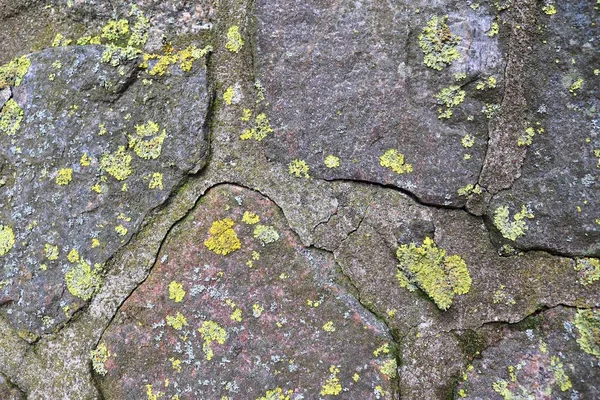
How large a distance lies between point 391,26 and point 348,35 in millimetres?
78

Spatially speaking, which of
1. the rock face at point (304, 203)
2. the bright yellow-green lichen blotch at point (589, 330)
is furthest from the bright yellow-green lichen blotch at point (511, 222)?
the bright yellow-green lichen blotch at point (589, 330)

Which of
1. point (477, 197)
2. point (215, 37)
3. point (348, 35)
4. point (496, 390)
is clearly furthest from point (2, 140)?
point (496, 390)

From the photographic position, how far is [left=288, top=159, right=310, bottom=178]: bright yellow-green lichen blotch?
99 cm

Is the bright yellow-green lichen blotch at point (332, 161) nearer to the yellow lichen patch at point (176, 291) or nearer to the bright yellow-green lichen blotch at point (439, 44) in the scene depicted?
the bright yellow-green lichen blotch at point (439, 44)

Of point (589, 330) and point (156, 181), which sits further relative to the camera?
point (156, 181)

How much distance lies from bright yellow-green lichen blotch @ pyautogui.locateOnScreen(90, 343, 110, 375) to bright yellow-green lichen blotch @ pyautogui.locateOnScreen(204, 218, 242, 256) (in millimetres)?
283

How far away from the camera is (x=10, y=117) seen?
1087 mm

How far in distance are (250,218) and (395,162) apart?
0.29 m

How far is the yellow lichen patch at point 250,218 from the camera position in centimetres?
99

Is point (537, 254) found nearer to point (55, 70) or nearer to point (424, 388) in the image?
point (424, 388)

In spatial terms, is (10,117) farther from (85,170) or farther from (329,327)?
(329,327)

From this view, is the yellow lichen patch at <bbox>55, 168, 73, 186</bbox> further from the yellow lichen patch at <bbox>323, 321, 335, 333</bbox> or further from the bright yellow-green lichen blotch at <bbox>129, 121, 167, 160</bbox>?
the yellow lichen patch at <bbox>323, 321, 335, 333</bbox>

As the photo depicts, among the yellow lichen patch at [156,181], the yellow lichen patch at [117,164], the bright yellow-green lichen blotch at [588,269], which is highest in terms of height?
the yellow lichen patch at [117,164]

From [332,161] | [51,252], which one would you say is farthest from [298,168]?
[51,252]
